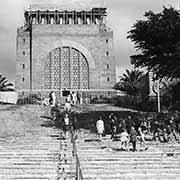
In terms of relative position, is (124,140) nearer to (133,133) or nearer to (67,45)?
(133,133)

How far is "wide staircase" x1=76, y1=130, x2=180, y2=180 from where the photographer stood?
1209cm

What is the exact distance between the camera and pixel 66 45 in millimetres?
46500

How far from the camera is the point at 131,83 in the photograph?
44.1m

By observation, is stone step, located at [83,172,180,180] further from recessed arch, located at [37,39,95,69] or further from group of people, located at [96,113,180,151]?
recessed arch, located at [37,39,95,69]

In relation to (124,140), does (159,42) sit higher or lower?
higher

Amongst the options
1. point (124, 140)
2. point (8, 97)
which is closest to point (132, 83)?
point (8, 97)

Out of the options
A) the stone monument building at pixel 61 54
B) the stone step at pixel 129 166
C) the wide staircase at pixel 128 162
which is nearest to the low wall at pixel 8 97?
the stone monument building at pixel 61 54

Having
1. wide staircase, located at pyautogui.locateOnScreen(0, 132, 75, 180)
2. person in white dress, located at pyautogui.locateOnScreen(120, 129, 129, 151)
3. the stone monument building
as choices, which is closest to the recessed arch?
the stone monument building

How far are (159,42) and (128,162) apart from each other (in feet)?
37.5

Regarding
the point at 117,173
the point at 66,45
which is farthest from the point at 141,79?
the point at 117,173

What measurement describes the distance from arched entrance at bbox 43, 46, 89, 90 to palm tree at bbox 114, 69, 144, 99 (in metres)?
4.16

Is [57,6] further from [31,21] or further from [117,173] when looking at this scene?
[117,173]

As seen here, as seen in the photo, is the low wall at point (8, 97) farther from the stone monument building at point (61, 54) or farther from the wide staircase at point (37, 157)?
the wide staircase at point (37, 157)

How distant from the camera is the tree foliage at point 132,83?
43.4 m
